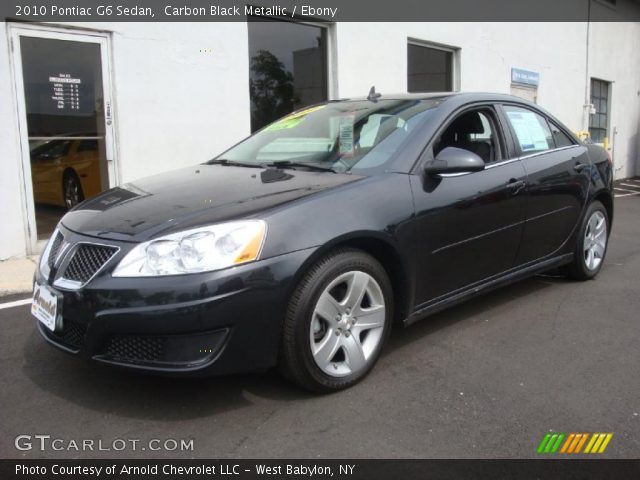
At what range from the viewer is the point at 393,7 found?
921cm

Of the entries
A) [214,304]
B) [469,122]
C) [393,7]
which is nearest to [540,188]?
[469,122]

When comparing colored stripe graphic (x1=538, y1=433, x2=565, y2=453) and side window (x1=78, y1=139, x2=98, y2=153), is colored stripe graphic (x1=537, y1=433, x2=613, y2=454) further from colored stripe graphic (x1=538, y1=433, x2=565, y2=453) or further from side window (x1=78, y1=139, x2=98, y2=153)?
side window (x1=78, y1=139, x2=98, y2=153)

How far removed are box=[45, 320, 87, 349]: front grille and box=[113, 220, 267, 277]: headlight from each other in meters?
0.32

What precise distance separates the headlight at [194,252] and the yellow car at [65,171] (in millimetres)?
4123

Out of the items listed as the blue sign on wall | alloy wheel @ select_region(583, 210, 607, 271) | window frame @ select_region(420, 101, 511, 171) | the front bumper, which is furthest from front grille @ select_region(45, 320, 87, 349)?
the blue sign on wall

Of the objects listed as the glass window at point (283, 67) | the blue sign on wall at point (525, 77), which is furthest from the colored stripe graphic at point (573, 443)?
the blue sign on wall at point (525, 77)

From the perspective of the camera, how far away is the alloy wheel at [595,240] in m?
4.95

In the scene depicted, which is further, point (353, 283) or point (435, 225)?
point (435, 225)

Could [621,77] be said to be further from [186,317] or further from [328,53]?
[186,317]

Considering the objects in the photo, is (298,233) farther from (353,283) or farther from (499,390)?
(499,390)

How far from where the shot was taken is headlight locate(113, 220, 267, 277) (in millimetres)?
2551

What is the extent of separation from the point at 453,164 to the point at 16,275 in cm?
397

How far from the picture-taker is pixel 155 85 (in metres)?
6.66
